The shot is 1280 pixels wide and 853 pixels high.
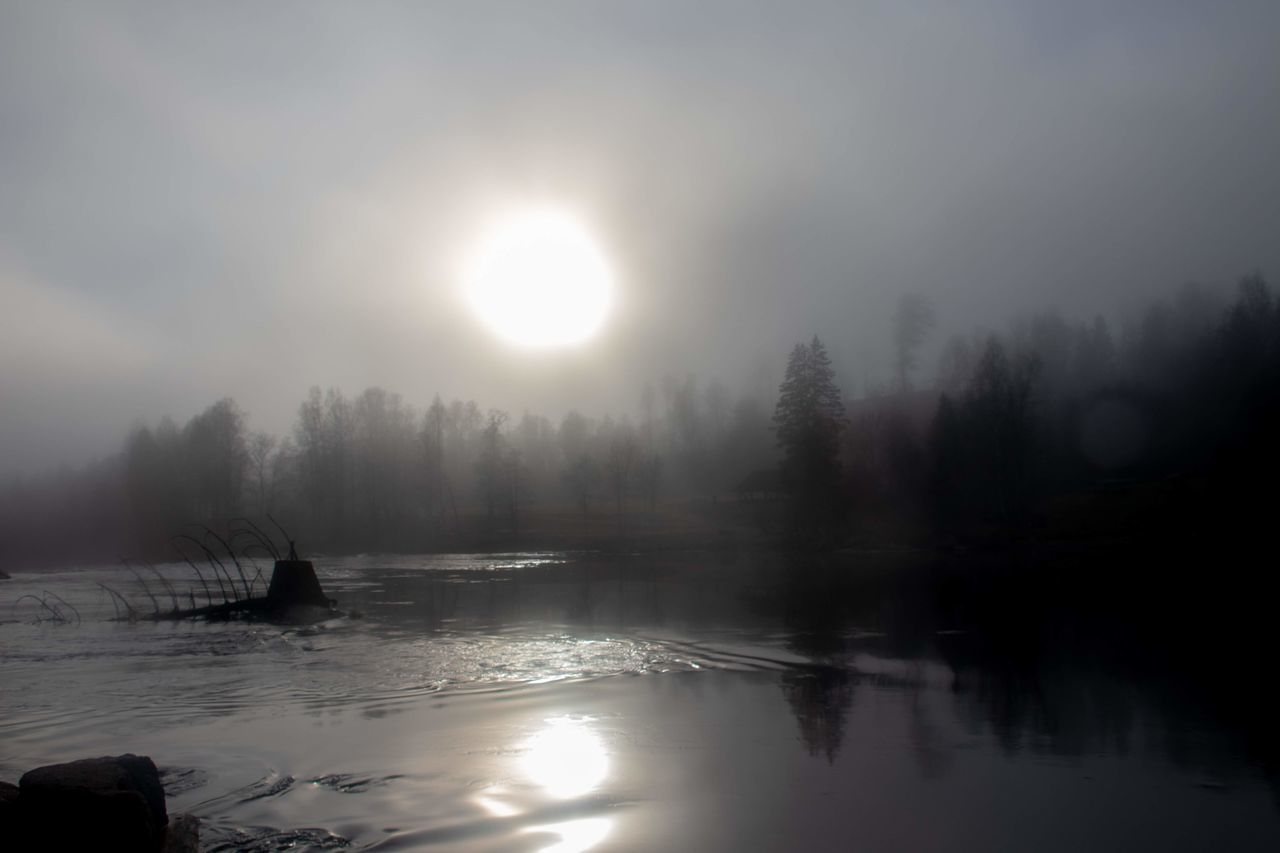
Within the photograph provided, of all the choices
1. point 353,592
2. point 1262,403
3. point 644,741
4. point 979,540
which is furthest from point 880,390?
point 644,741

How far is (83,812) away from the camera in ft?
20.4

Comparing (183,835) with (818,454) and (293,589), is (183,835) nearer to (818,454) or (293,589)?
(293,589)

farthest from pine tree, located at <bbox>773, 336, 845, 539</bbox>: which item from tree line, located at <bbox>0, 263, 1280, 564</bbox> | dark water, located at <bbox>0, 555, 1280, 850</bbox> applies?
dark water, located at <bbox>0, 555, 1280, 850</bbox>

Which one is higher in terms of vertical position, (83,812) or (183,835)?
(83,812)

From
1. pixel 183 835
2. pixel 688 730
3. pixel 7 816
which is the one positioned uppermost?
pixel 7 816

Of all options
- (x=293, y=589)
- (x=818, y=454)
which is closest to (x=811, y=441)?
(x=818, y=454)

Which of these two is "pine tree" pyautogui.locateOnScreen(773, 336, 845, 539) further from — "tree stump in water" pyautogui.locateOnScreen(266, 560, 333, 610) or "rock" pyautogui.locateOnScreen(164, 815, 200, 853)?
"rock" pyautogui.locateOnScreen(164, 815, 200, 853)

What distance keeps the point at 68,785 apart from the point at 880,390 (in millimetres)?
87088

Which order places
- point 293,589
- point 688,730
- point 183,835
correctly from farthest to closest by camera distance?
point 293,589 < point 688,730 < point 183,835

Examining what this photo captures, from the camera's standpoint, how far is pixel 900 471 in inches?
2447

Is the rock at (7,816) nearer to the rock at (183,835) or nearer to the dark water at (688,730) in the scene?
the rock at (183,835)

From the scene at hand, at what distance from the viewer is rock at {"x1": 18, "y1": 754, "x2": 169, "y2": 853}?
6168 millimetres

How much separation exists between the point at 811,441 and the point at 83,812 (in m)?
53.9

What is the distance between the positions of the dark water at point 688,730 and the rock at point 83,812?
117cm
